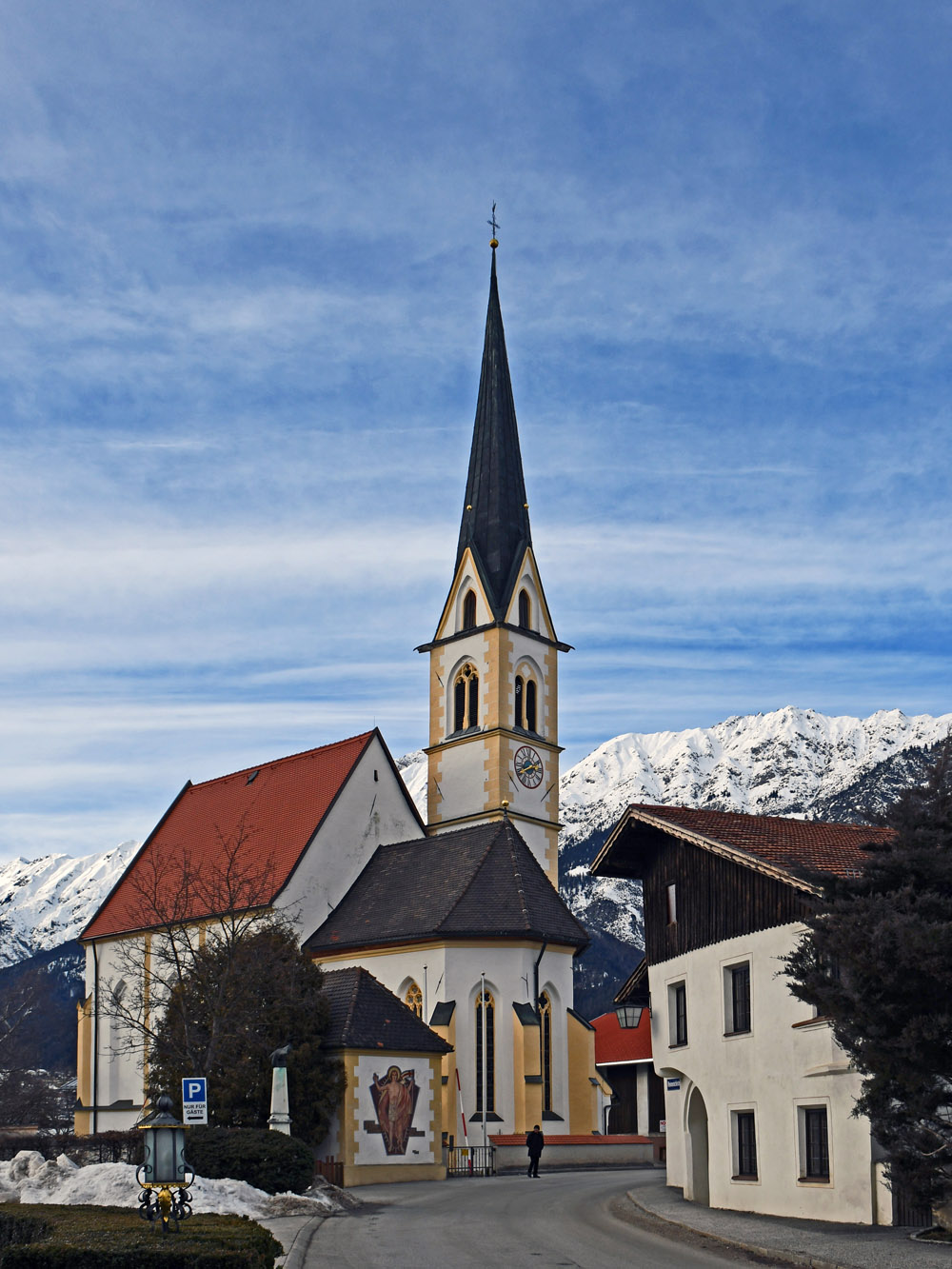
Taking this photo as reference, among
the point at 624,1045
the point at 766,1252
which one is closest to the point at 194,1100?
the point at 766,1252

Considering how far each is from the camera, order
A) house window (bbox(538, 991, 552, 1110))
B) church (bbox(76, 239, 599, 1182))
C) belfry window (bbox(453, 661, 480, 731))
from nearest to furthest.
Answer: church (bbox(76, 239, 599, 1182)) → house window (bbox(538, 991, 552, 1110)) → belfry window (bbox(453, 661, 480, 731))

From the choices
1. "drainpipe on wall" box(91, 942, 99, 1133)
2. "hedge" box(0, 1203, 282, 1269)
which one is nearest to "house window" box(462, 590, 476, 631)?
"drainpipe on wall" box(91, 942, 99, 1133)

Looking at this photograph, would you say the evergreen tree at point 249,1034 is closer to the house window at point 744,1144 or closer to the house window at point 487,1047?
the house window at point 487,1047

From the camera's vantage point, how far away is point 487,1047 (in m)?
40.1

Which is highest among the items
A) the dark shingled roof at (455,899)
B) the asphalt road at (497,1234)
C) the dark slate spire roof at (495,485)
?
the dark slate spire roof at (495,485)

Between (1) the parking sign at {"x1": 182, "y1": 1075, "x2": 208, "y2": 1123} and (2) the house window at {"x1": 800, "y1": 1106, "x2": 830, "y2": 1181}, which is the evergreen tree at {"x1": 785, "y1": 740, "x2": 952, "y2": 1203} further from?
(1) the parking sign at {"x1": 182, "y1": 1075, "x2": 208, "y2": 1123}

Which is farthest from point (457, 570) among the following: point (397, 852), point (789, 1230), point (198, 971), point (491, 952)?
point (789, 1230)

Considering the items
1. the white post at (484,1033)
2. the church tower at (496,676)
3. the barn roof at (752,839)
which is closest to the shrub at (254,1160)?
the barn roof at (752,839)

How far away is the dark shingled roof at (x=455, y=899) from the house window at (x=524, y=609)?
11.7 meters

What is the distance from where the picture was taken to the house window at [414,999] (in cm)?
4078

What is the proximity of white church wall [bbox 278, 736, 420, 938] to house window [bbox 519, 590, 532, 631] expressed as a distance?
8.76m

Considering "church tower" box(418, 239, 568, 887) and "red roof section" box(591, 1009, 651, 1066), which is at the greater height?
"church tower" box(418, 239, 568, 887)

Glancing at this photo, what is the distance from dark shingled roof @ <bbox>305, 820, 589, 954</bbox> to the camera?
41125 mm

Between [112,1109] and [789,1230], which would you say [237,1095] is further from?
[112,1109]
